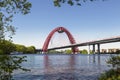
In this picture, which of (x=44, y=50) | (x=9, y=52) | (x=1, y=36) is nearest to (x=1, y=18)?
(x=1, y=36)

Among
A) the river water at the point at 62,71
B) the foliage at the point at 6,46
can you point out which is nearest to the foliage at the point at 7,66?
the foliage at the point at 6,46

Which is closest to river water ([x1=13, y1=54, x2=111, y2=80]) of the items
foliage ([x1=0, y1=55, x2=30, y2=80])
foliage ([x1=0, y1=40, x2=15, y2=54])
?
foliage ([x1=0, y1=40, x2=15, y2=54])

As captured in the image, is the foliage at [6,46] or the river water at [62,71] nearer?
the foliage at [6,46]

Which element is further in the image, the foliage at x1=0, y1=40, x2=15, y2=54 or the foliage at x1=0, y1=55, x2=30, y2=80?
the foliage at x1=0, y1=40, x2=15, y2=54

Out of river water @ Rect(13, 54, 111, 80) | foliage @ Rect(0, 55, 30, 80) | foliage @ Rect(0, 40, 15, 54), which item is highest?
foliage @ Rect(0, 40, 15, 54)

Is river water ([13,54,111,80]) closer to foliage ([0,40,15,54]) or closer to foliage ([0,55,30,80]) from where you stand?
foliage ([0,40,15,54])

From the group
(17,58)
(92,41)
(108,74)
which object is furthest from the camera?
(92,41)

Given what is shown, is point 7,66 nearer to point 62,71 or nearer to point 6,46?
point 6,46

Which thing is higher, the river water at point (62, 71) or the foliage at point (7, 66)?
the foliage at point (7, 66)

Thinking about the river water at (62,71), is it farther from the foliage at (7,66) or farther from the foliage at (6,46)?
the foliage at (7,66)

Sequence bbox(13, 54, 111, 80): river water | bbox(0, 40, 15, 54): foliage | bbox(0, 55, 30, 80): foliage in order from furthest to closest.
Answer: bbox(13, 54, 111, 80): river water → bbox(0, 40, 15, 54): foliage → bbox(0, 55, 30, 80): foliage

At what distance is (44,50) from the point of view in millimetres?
185875

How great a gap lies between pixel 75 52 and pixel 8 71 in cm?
18260

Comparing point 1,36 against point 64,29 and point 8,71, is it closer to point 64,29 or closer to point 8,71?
point 8,71
